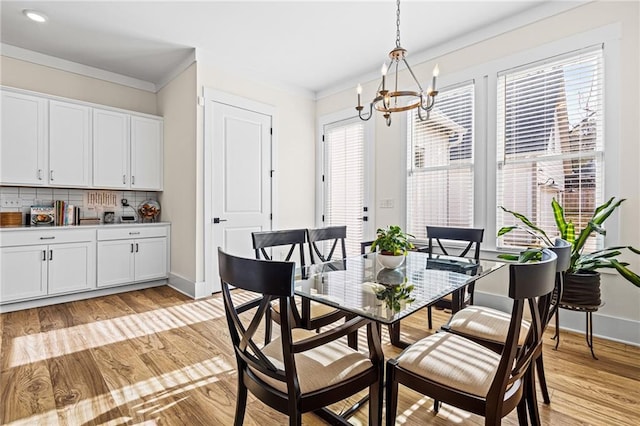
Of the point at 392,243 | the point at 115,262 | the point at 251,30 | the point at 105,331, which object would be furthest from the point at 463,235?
the point at 115,262

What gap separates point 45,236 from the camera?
341 centimetres

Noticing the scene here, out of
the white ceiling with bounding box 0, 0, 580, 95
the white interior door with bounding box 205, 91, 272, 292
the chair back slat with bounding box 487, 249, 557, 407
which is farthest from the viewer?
the white interior door with bounding box 205, 91, 272, 292

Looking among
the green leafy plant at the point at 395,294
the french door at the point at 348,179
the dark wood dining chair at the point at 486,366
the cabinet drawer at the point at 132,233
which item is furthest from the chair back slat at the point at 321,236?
the cabinet drawer at the point at 132,233

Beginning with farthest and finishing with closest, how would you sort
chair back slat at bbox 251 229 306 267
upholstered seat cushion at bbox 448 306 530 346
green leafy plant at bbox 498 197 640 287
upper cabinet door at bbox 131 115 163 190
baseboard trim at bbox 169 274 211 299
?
upper cabinet door at bbox 131 115 163 190 → baseboard trim at bbox 169 274 211 299 → chair back slat at bbox 251 229 306 267 → green leafy plant at bbox 498 197 640 287 → upholstered seat cushion at bbox 448 306 530 346

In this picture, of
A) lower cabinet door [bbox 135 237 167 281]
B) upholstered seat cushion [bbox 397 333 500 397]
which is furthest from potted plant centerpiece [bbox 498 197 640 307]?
lower cabinet door [bbox 135 237 167 281]

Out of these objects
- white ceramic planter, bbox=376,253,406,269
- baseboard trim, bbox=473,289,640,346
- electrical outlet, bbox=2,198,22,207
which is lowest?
baseboard trim, bbox=473,289,640,346

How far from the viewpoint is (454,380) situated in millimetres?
1199

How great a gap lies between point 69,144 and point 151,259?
1.68m

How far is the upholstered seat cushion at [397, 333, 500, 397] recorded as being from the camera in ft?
3.89

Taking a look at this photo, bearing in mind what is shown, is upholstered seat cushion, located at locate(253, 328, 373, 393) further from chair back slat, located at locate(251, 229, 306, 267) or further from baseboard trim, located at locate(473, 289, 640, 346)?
baseboard trim, located at locate(473, 289, 640, 346)

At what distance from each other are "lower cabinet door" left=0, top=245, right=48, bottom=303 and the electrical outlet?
0.73 m

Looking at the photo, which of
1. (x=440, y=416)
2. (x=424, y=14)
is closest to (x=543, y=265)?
(x=440, y=416)

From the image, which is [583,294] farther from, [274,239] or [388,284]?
[274,239]

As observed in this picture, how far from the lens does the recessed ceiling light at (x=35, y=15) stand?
2939mm
